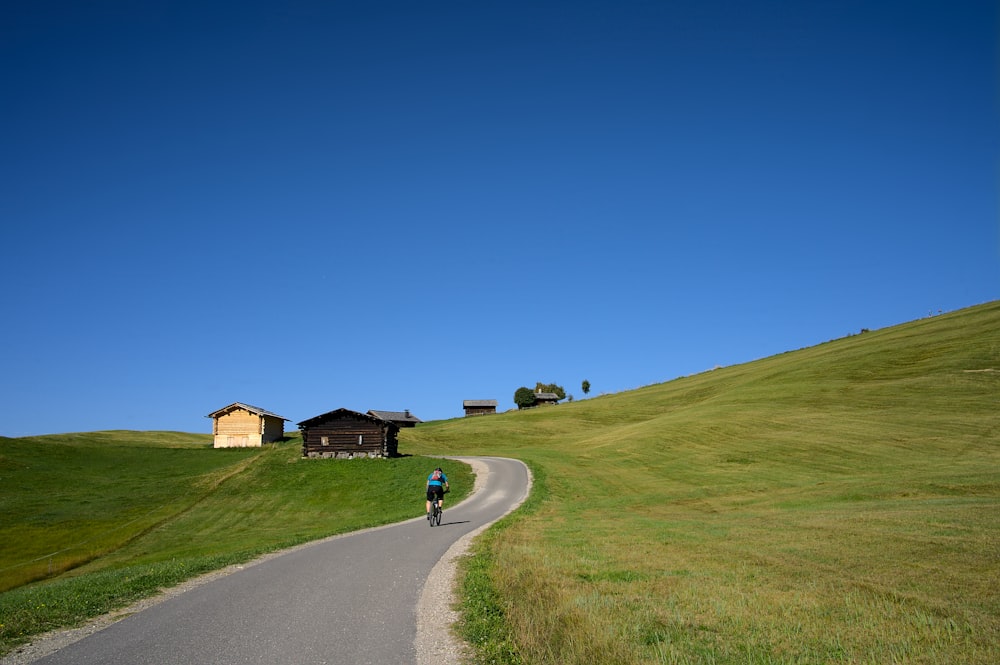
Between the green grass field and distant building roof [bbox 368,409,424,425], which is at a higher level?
distant building roof [bbox 368,409,424,425]

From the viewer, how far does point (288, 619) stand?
38.1ft

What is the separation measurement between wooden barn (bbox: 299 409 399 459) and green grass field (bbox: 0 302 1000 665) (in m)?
3.94

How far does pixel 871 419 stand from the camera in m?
55.1

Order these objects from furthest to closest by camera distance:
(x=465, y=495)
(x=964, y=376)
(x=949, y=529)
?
1. (x=964, y=376)
2. (x=465, y=495)
3. (x=949, y=529)

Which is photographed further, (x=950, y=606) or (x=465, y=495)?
(x=465, y=495)

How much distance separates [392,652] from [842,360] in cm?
8856

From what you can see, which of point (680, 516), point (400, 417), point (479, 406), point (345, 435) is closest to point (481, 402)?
point (479, 406)

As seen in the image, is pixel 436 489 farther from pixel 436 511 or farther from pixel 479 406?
pixel 479 406

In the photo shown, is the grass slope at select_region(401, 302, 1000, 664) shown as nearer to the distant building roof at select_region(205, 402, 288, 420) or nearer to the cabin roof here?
the distant building roof at select_region(205, 402, 288, 420)

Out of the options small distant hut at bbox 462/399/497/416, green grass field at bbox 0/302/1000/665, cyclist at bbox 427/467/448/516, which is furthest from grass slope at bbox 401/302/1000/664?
small distant hut at bbox 462/399/497/416

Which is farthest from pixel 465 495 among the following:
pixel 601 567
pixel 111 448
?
pixel 111 448

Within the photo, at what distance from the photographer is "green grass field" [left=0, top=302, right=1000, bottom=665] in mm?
10938

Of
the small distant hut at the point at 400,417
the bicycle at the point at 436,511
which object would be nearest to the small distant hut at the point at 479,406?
the small distant hut at the point at 400,417

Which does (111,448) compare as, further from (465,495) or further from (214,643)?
(214,643)
